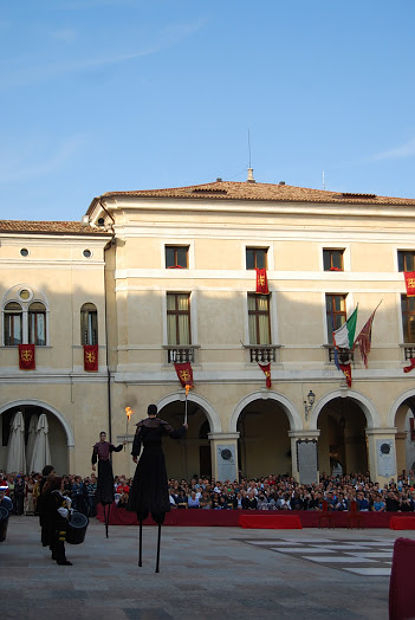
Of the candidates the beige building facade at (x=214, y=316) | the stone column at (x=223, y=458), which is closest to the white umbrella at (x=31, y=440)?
the beige building facade at (x=214, y=316)

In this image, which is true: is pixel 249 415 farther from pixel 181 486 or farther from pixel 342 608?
pixel 342 608

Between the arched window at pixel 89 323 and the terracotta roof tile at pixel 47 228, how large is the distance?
273 centimetres

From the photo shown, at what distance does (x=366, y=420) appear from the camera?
121 ft

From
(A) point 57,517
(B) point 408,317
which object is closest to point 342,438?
(B) point 408,317

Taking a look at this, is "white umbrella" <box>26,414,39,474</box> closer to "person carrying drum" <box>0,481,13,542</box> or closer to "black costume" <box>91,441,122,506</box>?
"black costume" <box>91,441,122,506</box>

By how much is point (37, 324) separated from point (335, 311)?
11.7 m

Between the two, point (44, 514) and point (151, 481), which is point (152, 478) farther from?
point (44, 514)

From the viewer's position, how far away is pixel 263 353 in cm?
3412

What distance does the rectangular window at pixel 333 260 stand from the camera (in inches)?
1405

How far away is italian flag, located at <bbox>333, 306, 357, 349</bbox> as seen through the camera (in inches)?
1334

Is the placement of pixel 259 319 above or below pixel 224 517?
above

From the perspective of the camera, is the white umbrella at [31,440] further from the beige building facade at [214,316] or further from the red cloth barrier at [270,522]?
the red cloth barrier at [270,522]

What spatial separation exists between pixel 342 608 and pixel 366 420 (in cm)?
2768

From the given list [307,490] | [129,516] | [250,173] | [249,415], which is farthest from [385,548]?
[250,173]
